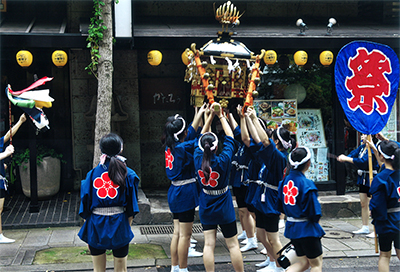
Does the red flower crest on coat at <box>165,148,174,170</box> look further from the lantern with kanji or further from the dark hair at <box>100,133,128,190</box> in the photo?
the dark hair at <box>100,133,128,190</box>

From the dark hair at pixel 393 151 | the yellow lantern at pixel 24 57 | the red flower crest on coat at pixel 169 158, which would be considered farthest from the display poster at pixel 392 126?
the yellow lantern at pixel 24 57

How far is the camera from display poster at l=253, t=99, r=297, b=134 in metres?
9.95

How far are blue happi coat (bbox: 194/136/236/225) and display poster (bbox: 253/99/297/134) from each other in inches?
203

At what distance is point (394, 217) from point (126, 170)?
330 cm

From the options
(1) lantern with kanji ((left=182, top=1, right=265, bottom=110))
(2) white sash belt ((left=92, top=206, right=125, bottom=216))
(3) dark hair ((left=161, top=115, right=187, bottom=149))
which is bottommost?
(2) white sash belt ((left=92, top=206, right=125, bottom=216))

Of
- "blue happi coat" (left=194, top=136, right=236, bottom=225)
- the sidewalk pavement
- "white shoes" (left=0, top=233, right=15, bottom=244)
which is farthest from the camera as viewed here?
"white shoes" (left=0, top=233, right=15, bottom=244)

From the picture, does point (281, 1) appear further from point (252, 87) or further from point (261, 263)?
point (261, 263)

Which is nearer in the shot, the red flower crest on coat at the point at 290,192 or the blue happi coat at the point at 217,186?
the red flower crest on coat at the point at 290,192

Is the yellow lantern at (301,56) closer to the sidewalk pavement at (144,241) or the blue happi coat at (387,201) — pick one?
the sidewalk pavement at (144,241)

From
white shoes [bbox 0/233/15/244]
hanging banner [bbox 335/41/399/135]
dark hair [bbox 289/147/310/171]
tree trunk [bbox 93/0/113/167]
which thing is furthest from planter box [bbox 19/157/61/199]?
hanging banner [bbox 335/41/399/135]

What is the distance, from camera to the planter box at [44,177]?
8.79 metres

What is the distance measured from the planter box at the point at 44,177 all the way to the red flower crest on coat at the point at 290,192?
615cm

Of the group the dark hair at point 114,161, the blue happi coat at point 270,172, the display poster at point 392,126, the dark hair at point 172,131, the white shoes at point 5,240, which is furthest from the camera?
the display poster at point 392,126

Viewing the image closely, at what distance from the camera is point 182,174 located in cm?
570
